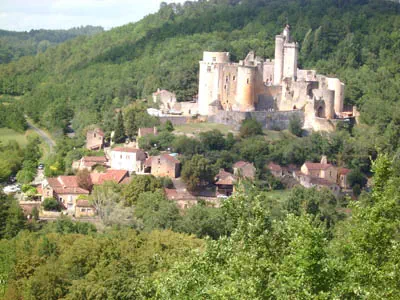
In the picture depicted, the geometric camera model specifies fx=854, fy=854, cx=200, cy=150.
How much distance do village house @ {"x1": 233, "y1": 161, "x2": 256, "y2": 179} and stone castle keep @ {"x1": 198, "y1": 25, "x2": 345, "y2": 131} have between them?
450cm

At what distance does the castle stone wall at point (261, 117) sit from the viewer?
4853cm

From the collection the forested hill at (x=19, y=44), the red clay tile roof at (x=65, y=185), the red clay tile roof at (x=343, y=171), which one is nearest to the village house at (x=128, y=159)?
the red clay tile roof at (x=65, y=185)

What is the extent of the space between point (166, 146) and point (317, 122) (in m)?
9.17

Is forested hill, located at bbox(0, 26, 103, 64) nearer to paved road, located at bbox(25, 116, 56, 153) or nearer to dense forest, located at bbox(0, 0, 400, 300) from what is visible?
dense forest, located at bbox(0, 0, 400, 300)

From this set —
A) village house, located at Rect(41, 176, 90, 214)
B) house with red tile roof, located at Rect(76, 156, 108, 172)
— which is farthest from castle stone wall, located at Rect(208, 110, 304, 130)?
village house, located at Rect(41, 176, 90, 214)

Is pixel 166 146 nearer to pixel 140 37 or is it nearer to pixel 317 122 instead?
pixel 317 122

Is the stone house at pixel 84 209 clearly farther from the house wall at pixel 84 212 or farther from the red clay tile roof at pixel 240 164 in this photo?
the red clay tile roof at pixel 240 164

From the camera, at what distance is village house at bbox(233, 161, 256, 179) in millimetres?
44375

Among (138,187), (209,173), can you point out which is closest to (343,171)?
(209,173)

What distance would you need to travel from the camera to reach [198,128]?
48469 mm

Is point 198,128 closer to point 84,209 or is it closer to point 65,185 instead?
point 65,185

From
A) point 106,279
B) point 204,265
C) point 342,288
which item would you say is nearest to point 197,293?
point 204,265

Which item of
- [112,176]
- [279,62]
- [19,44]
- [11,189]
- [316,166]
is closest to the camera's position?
[112,176]

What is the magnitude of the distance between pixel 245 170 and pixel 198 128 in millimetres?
5063
